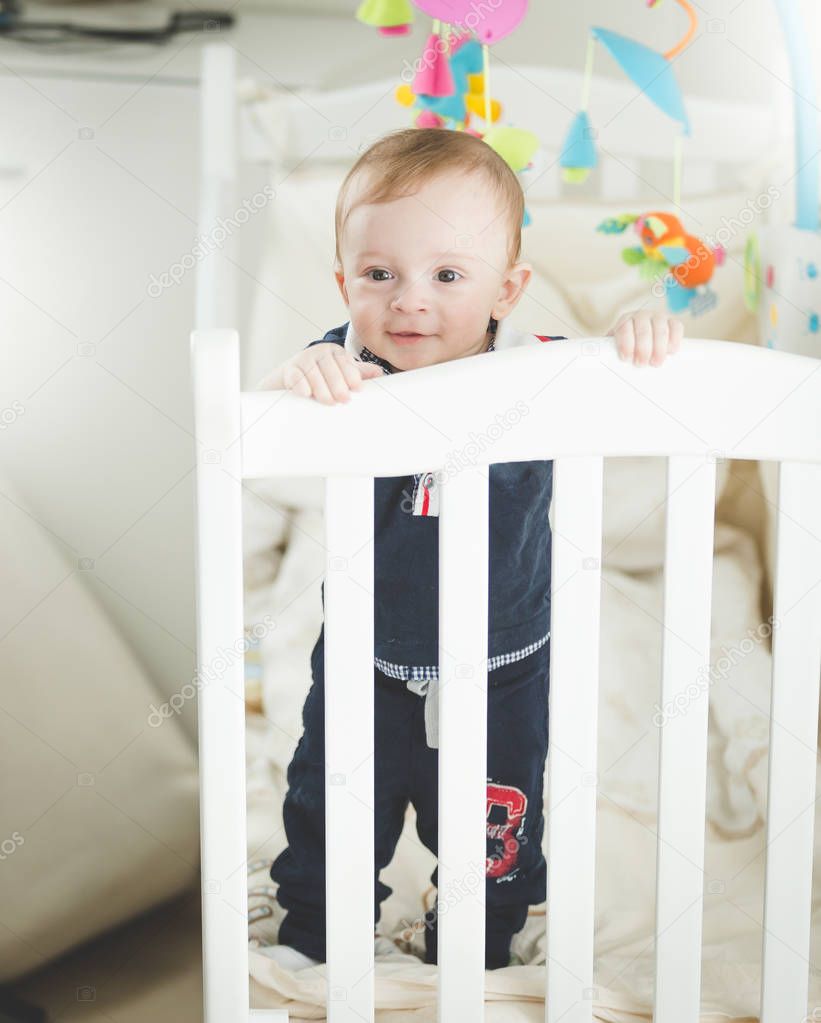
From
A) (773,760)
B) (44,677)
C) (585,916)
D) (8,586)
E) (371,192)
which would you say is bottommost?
(585,916)

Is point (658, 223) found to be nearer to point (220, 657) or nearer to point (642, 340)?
point (642, 340)

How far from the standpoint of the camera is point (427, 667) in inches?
37.1

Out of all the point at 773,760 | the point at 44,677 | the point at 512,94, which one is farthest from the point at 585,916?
the point at 512,94

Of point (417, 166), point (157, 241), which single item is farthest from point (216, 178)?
point (417, 166)

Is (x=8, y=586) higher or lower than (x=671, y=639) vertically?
higher

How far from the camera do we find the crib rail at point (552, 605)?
0.68 metres

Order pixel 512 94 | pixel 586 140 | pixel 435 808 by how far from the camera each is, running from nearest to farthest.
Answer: pixel 435 808, pixel 586 140, pixel 512 94

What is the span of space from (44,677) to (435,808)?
60 centimetres

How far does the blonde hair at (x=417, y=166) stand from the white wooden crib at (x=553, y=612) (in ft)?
0.77

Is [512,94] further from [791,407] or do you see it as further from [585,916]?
[585,916]

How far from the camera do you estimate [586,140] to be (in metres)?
1.39

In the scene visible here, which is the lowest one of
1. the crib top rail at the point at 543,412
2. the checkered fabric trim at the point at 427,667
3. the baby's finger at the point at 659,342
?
the checkered fabric trim at the point at 427,667

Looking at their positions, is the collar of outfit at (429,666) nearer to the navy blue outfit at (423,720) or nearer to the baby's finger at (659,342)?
the navy blue outfit at (423,720)

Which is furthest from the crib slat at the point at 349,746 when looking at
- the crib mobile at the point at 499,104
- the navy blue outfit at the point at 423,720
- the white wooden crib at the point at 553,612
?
the crib mobile at the point at 499,104
